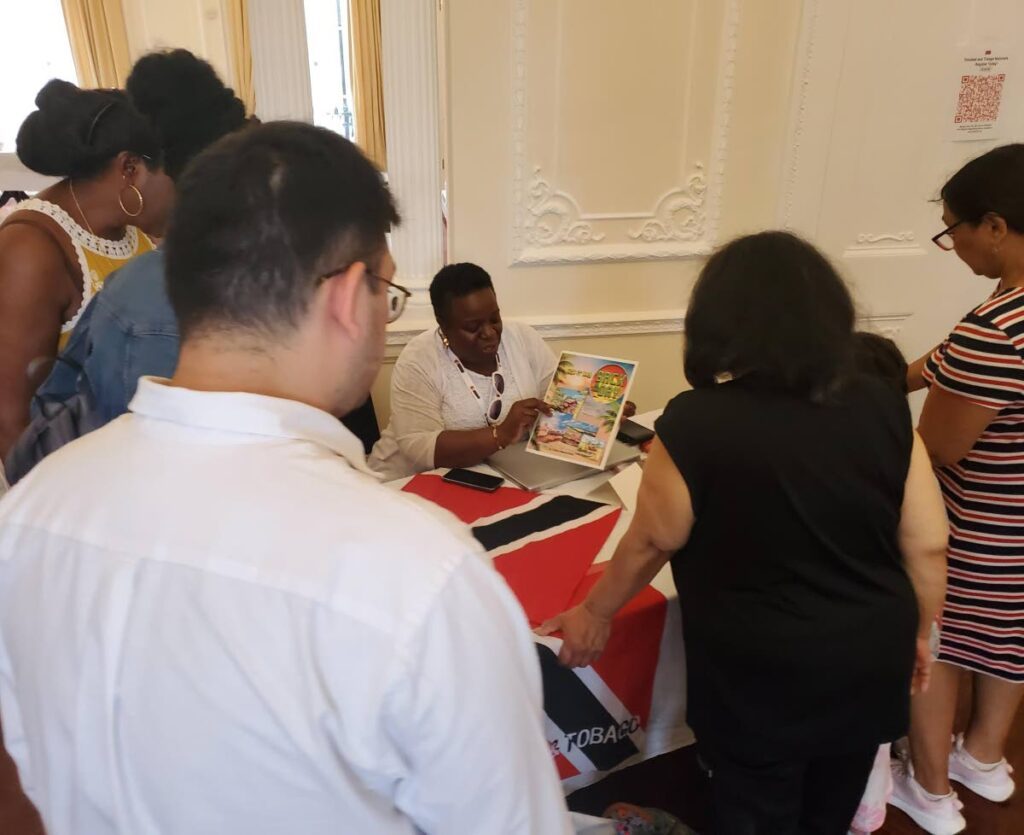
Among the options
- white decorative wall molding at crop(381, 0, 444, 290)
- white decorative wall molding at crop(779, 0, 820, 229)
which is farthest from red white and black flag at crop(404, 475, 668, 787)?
white decorative wall molding at crop(779, 0, 820, 229)

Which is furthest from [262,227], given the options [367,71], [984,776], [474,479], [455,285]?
[367,71]

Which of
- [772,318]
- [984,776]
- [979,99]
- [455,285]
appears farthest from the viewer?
[979,99]

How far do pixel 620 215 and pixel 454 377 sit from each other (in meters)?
1.19

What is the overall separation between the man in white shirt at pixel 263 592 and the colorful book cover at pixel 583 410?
1.17 m

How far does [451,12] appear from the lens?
8.22 feet

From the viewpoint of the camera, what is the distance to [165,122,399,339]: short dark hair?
2.12 ft

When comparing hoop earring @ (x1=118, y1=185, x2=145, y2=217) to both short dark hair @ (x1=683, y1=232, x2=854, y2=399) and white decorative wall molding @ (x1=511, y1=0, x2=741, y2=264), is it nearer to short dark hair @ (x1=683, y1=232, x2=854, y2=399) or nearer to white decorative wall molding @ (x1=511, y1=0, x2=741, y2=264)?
short dark hair @ (x1=683, y1=232, x2=854, y2=399)

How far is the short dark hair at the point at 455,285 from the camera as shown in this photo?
6.89 ft

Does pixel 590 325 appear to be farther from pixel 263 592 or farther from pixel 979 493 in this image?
pixel 263 592

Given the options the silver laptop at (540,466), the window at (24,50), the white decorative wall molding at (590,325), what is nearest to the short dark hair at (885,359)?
the silver laptop at (540,466)

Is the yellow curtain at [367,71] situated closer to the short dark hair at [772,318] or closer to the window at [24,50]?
the window at [24,50]

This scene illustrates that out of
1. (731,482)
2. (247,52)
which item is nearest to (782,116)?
(731,482)

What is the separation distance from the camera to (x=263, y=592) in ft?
1.90

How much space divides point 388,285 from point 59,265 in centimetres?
102
